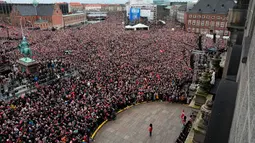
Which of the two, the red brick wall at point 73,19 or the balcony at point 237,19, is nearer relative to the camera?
the balcony at point 237,19

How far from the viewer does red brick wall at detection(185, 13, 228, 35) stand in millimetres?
63269

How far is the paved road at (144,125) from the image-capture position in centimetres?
1503

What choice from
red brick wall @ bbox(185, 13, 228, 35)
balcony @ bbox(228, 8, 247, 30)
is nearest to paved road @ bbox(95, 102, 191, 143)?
balcony @ bbox(228, 8, 247, 30)

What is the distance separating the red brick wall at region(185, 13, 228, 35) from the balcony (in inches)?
2259

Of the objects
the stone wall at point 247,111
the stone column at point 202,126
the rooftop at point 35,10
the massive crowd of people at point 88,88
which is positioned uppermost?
the rooftop at point 35,10

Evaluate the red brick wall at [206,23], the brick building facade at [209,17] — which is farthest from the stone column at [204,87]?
the red brick wall at [206,23]

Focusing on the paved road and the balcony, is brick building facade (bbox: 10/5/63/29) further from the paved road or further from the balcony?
the balcony

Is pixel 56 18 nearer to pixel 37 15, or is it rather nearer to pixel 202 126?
pixel 37 15

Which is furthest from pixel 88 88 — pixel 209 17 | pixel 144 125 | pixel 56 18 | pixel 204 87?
pixel 56 18

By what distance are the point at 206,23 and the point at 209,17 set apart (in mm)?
1941

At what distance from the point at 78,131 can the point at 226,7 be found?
6278cm

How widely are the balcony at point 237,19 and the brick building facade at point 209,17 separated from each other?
54.9 m

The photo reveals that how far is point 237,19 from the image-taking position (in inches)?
392

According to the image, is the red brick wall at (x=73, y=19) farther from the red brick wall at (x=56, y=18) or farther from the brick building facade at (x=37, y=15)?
the brick building facade at (x=37, y=15)
